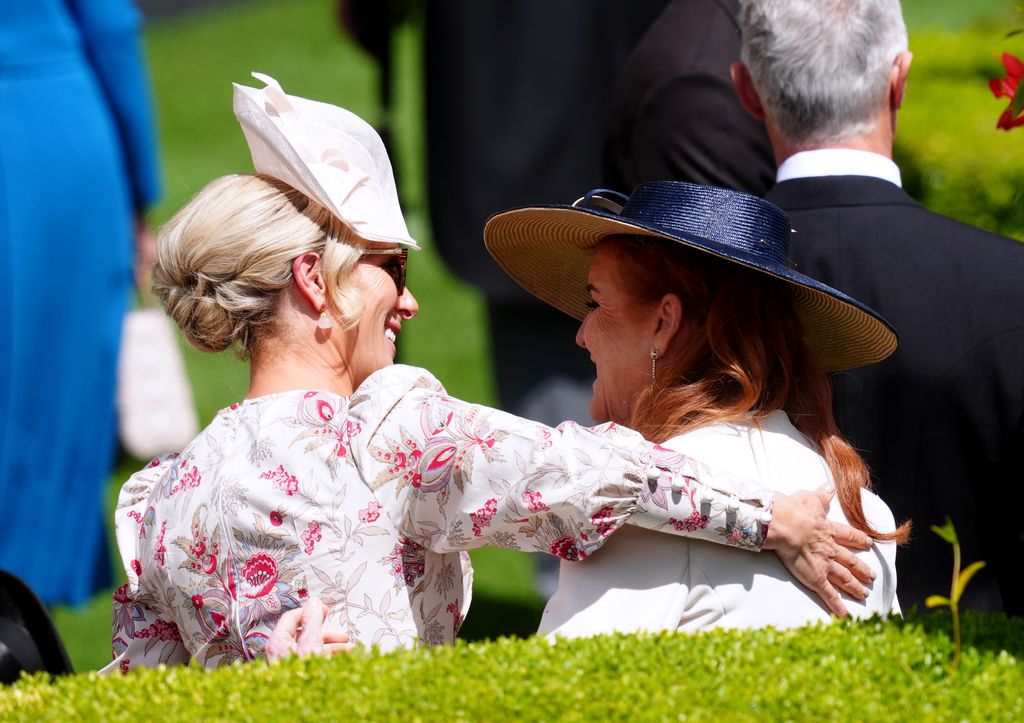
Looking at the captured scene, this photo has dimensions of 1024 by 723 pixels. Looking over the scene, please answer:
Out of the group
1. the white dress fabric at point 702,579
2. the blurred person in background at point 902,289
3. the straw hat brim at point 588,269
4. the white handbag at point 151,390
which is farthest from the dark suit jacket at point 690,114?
the white handbag at point 151,390

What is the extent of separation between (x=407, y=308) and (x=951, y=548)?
3.85 ft

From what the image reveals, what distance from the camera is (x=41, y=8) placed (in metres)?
5.25

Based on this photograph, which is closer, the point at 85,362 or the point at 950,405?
the point at 950,405

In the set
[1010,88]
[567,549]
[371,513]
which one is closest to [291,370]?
[371,513]

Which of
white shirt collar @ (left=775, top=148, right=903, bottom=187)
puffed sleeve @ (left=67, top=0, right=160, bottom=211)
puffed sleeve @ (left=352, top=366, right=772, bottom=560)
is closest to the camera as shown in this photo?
puffed sleeve @ (left=352, top=366, right=772, bottom=560)

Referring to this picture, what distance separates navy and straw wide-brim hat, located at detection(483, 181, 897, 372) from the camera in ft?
7.73

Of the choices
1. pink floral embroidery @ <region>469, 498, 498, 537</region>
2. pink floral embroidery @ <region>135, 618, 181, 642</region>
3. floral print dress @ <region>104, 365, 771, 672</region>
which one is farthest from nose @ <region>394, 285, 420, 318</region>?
pink floral embroidery @ <region>135, 618, 181, 642</region>

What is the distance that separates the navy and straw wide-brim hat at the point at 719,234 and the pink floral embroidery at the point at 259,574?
72 cm

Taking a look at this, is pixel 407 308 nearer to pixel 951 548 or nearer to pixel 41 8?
pixel 951 548

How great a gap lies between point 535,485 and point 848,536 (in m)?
0.50

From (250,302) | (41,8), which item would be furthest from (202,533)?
(41,8)

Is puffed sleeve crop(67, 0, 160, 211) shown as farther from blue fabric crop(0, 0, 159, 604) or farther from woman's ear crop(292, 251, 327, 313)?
woman's ear crop(292, 251, 327, 313)

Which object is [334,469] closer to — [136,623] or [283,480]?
[283,480]

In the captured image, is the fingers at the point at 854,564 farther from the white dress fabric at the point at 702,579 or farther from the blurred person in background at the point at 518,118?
the blurred person in background at the point at 518,118
